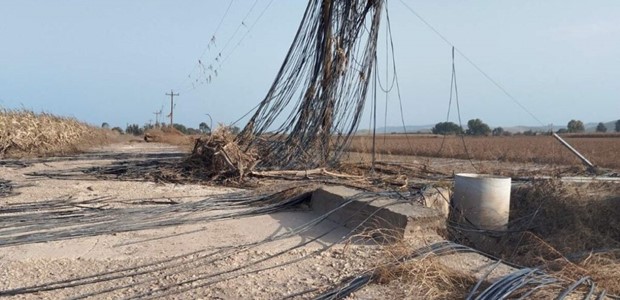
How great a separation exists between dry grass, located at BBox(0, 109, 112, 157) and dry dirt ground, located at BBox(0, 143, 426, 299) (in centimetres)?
1280

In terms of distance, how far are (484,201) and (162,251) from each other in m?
4.47

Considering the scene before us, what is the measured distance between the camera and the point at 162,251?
565cm

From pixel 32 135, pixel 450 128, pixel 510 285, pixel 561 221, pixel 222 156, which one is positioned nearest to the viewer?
pixel 510 285

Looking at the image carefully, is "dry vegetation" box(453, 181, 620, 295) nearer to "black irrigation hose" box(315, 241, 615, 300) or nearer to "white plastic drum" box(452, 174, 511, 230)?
"white plastic drum" box(452, 174, 511, 230)

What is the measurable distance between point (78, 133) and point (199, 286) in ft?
88.5

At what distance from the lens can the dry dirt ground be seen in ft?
15.2

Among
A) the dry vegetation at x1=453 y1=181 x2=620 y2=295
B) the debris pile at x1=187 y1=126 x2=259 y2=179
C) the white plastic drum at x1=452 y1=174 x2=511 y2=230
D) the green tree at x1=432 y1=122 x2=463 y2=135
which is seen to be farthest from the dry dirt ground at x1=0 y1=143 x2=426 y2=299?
the green tree at x1=432 y1=122 x2=463 y2=135

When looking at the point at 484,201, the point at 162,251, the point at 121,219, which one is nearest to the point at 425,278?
the point at 162,251

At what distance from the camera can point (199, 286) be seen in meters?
4.64

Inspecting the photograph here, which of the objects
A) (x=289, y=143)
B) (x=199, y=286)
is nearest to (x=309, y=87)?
(x=289, y=143)

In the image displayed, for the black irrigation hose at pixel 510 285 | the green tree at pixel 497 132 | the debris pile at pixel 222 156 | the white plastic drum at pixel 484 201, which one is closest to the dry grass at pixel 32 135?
the debris pile at pixel 222 156

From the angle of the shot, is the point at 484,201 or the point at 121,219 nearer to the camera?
the point at 121,219

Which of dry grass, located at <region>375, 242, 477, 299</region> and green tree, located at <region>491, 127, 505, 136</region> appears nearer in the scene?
dry grass, located at <region>375, 242, 477, 299</region>

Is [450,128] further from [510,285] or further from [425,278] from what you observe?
[510,285]
